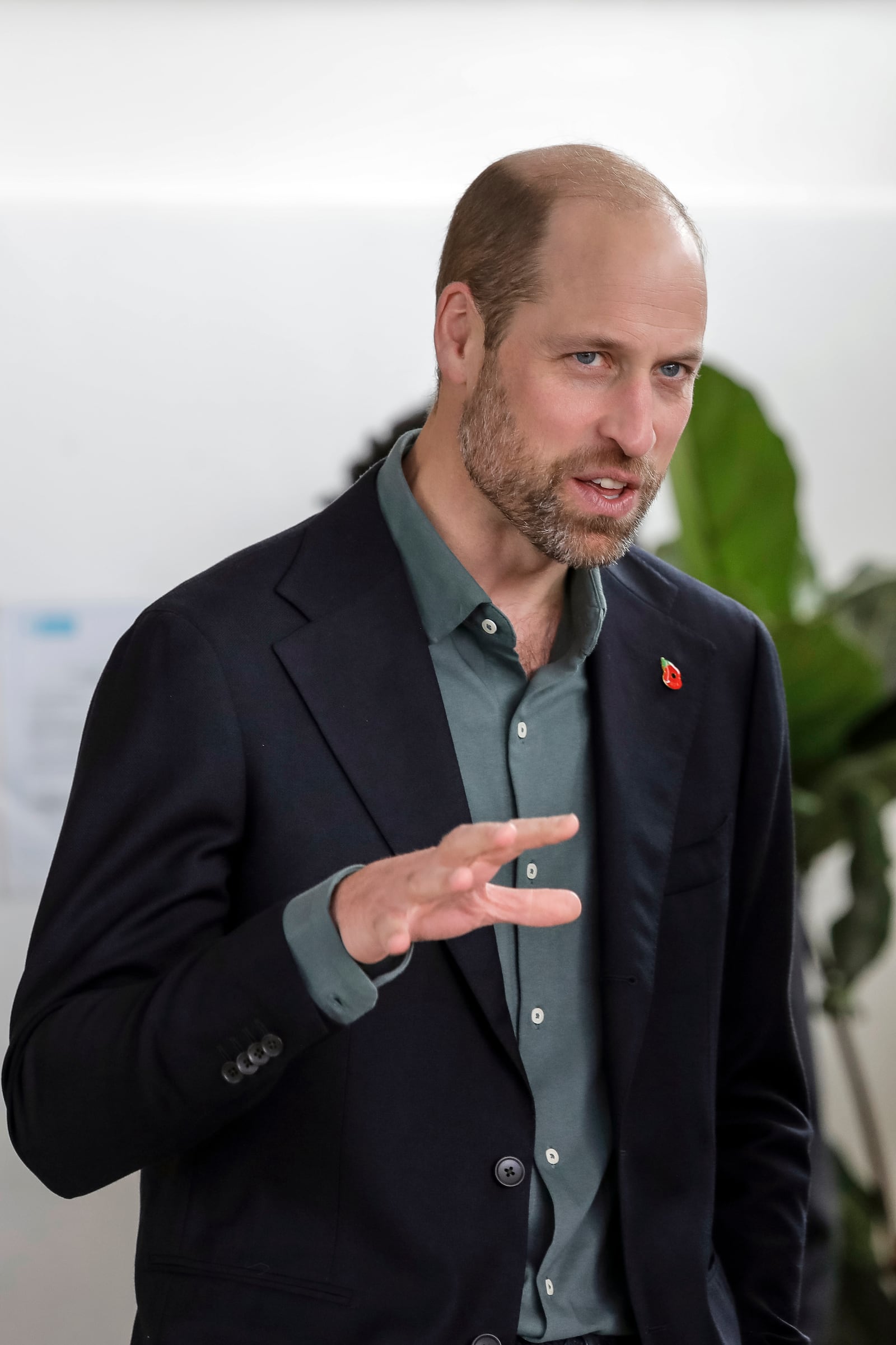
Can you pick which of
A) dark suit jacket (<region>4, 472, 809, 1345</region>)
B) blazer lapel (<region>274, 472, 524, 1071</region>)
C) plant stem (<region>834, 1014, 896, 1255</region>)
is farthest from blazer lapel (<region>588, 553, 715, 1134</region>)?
plant stem (<region>834, 1014, 896, 1255</region>)

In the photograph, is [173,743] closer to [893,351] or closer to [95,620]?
[95,620]

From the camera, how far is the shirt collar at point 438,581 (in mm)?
1082

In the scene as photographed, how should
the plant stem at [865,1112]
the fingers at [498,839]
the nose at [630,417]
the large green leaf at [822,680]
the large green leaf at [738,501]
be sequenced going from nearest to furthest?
the fingers at [498,839] → the nose at [630,417] → the large green leaf at [822,680] → the large green leaf at [738,501] → the plant stem at [865,1112]

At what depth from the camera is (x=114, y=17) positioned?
83.4 inches

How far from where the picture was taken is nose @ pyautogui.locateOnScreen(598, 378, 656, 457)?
992 mm

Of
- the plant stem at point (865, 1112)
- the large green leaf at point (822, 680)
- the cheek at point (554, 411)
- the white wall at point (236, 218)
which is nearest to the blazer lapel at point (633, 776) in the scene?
the cheek at point (554, 411)

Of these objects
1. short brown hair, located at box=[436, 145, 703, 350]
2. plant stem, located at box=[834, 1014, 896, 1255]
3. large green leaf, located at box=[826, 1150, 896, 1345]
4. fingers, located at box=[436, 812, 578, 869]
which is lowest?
large green leaf, located at box=[826, 1150, 896, 1345]

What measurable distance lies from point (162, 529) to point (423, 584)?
1.17 m

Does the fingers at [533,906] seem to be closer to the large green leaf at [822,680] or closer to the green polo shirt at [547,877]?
the green polo shirt at [547,877]

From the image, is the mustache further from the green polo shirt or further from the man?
the green polo shirt

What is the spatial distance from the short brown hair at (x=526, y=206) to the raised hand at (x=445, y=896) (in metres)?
0.45

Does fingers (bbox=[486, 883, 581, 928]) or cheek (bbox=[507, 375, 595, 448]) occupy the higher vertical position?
cheek (bbox=[507, 375, 595, 448])

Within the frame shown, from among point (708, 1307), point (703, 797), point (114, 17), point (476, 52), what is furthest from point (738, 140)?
point (708, 1307)

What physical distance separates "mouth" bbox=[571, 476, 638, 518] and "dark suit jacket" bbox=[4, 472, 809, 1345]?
17 cm
